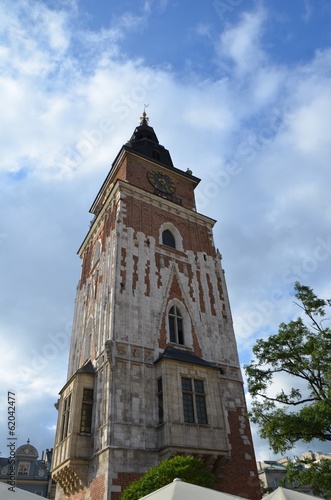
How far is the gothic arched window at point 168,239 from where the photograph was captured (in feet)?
95.1

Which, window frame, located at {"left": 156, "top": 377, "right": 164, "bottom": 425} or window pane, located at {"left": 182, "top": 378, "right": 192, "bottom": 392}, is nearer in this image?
window frame, located at {"left": 156, "top": 377, "right": 164, "bottom": 425}

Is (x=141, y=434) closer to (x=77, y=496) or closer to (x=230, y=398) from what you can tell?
(x=77, y=496)

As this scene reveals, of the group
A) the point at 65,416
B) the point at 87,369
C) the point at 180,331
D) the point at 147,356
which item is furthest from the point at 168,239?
the point at 65,416

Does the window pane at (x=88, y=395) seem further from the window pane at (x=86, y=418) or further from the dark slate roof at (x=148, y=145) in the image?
the dark slate roof at (x=148, y=145)

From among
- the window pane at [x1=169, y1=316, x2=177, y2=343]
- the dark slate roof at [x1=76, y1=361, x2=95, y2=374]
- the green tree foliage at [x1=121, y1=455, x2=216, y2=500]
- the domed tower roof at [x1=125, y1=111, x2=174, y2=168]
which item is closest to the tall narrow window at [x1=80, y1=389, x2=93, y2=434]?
the dark slate roof at [x1=76, y1=361, x2=95, y2=374]

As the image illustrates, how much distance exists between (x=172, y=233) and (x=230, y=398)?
12778 mm

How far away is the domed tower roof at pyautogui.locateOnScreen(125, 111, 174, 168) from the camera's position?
120 ft

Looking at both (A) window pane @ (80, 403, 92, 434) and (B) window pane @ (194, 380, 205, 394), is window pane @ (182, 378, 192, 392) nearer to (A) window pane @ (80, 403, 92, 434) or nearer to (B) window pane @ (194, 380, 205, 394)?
(B) window pane @ (194, 380, 205, 394)

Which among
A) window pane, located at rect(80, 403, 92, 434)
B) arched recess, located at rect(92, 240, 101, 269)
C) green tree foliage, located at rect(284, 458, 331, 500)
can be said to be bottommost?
green tree foliage, located at rect(284, 458, 331, 500)

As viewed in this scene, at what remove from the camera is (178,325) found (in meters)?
24.6

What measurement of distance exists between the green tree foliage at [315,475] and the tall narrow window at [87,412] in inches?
403

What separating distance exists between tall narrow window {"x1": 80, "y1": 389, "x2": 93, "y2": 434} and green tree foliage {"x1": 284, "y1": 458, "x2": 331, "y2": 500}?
403 inches

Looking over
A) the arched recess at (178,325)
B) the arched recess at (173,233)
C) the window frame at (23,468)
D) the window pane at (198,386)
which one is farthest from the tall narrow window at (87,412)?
the window frame at (23,468)

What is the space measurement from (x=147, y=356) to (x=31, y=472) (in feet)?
99.4
